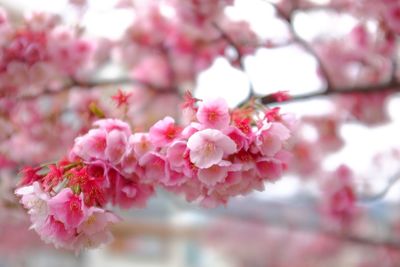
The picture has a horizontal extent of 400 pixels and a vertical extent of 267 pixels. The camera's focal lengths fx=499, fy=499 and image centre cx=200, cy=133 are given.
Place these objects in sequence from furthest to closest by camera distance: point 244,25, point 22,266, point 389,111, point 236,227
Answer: point 236,227 < point 22,266 < point 389,111 < point 244,25

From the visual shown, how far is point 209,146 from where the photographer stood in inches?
22.5

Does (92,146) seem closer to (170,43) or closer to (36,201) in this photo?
(36,201)

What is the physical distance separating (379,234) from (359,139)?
96cm

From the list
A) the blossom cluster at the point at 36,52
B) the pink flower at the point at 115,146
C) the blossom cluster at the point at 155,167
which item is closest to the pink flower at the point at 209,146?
the blossom cluster at the point at 155,167

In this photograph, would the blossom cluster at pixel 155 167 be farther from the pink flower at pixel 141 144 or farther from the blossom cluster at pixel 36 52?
the blossom cluster at pixel 36 52

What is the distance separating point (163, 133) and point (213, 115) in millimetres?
75

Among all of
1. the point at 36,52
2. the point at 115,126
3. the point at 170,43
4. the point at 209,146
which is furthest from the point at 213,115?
the point at 170,43

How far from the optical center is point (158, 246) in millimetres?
4102

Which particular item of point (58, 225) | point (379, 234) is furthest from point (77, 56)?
point (379, 234)

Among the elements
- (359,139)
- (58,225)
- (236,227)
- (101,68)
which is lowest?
(236,227)

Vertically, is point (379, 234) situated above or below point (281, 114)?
below

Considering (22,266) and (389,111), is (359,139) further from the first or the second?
(22,266)

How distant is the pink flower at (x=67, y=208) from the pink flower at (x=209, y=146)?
0.15 metres

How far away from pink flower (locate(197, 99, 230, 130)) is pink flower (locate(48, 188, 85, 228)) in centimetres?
17
